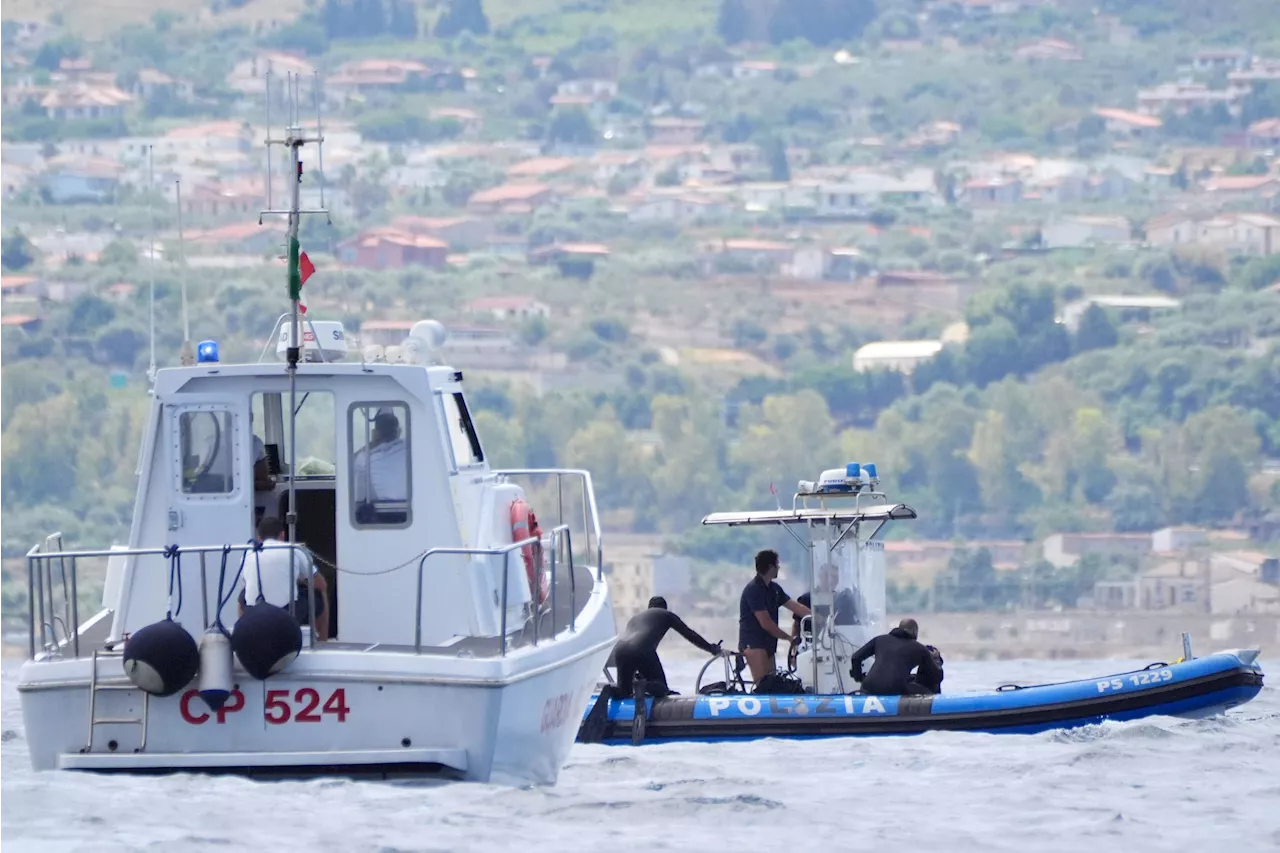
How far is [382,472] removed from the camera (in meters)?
14.0

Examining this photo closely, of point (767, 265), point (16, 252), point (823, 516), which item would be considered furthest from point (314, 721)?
point (767, 265)

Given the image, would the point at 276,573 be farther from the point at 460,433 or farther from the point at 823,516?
the point at 823,516

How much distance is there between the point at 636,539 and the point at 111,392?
78.5 ft

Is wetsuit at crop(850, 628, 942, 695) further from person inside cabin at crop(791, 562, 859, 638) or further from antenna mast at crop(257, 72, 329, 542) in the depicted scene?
antenna mast at crop(257, 72, 329, 542)

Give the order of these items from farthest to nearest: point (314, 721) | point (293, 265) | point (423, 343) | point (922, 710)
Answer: point (922, 710) → point (423, 343) → point (293, 265) → point (314, 721)

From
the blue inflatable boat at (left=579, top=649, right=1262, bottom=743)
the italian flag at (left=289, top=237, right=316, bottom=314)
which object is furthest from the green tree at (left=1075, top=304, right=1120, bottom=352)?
the italian flag at (left=289, top=237, right=316, bottom=314)

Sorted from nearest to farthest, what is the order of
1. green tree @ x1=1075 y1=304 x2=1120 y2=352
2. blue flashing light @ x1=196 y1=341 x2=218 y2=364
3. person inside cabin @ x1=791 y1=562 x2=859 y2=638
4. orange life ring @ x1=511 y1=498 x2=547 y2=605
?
blue flashing light @ x1=196 y1=341 x2=218 y2=364
orange life ring @ x1=511 y1=498 x2=547 y2=605
person inside cabin @ x1=791 y1=562 x2=859 y2=638
green tree @ x1=1075 y1=304 x2=1120 y2=352

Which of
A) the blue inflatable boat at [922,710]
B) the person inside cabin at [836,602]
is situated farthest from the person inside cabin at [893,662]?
the person inside cabin at [836,602]

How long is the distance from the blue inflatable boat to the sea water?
399 millimetres

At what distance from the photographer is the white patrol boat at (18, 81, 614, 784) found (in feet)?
42.1

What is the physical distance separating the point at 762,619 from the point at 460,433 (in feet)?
13.7

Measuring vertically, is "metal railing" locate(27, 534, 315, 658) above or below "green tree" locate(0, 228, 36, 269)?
below

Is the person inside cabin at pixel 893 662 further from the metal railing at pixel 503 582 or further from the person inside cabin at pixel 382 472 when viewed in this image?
the person inside cabin at pixel 382 472

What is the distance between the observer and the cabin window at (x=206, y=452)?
13.7 metres
